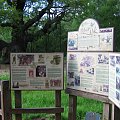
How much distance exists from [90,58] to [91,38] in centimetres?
30

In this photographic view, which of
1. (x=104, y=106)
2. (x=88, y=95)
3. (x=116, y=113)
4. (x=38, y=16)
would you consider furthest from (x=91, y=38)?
(x=38, y=16)

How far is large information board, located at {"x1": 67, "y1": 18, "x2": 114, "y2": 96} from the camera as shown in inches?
191

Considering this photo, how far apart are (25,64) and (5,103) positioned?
0.69 meters

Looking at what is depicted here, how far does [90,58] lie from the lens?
512cm

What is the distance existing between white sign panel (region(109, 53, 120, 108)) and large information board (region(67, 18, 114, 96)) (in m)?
0.25

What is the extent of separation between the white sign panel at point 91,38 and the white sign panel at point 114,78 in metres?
0.37

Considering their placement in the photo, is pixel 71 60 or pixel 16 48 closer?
pixel 71 60

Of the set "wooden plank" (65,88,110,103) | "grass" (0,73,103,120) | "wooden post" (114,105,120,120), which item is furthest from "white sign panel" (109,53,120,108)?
"grass" (0,73,103,120)

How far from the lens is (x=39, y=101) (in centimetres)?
819

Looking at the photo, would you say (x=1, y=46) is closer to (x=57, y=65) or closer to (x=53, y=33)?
(x=53, y=33)

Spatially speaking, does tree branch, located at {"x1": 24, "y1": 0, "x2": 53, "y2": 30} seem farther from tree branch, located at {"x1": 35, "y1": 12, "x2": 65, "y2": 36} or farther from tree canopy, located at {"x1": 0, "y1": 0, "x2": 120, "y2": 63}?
tree branch, located at {"x1": 35, "y1": 12, "x2": 65, "y2": 36}

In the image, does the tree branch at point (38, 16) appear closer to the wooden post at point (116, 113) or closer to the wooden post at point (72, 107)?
the wooden post at point (72, 107)

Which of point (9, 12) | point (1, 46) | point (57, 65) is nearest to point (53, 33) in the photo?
point (1, 46)

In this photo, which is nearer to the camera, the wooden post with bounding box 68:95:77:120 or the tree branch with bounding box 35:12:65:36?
the wooden post with bounding box 68:95:77:120
